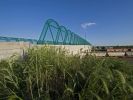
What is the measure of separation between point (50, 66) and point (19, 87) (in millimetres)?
591

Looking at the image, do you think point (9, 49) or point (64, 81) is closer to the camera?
point (64, 81)

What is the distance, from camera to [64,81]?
3.47 m

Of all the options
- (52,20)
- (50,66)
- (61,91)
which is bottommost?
(61,91)

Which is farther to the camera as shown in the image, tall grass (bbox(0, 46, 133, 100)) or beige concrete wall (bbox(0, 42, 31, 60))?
beige concrete wall (bbox(0, 42, 31, 60))

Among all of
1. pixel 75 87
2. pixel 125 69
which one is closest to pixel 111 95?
pixel 75 87

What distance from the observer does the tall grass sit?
9.43ft

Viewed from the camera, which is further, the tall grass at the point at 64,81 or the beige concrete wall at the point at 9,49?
the beige concrete wall at the point at 9,49

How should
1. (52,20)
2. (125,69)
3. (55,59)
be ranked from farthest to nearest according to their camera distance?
(52,20)
(125,69)
(55,59)

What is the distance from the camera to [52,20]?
17.1 metres

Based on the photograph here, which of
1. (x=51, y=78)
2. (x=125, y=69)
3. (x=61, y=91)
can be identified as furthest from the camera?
(x=125, y=69)

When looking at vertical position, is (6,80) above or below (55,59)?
below

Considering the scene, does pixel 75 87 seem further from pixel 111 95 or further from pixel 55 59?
pixel 55 59

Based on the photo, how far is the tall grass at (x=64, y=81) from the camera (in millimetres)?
2873

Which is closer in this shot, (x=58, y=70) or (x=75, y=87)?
(x=75, y=87)
